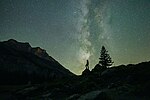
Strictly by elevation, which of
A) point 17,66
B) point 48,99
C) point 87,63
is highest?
point 17,66

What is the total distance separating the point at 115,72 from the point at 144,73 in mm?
6204

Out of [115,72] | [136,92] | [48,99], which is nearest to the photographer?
[136,92]

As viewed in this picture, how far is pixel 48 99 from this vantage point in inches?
964

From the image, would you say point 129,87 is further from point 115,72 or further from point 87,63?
point 87,63

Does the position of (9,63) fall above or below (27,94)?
above

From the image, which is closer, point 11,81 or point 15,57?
point 11,81

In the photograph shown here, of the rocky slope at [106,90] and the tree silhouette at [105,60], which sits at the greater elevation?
the tree silhouette at [105,60]

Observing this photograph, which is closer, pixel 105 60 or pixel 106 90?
pixel 106 90

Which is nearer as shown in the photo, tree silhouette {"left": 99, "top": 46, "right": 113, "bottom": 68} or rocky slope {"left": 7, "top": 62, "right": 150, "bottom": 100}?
rocky slope {"left": 7, "top": 62, "right": 150, "bottom": 100}

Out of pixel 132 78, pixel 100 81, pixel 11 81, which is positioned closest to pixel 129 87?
pixel 132 78

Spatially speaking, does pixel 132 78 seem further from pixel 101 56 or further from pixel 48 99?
pixel 101 56

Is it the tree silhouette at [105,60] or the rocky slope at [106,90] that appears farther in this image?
the tree silhouette at [105,60]

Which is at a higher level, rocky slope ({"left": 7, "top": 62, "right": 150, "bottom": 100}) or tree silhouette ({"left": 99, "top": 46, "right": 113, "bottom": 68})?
tree silhouette ({"left": 99, "top": 46, "right": 113, "bottom": 68})

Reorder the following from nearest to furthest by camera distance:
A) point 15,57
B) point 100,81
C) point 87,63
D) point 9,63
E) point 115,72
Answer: point 100,81 → point 115,72 → point 87,63 → point 9,63 → point 15,57
